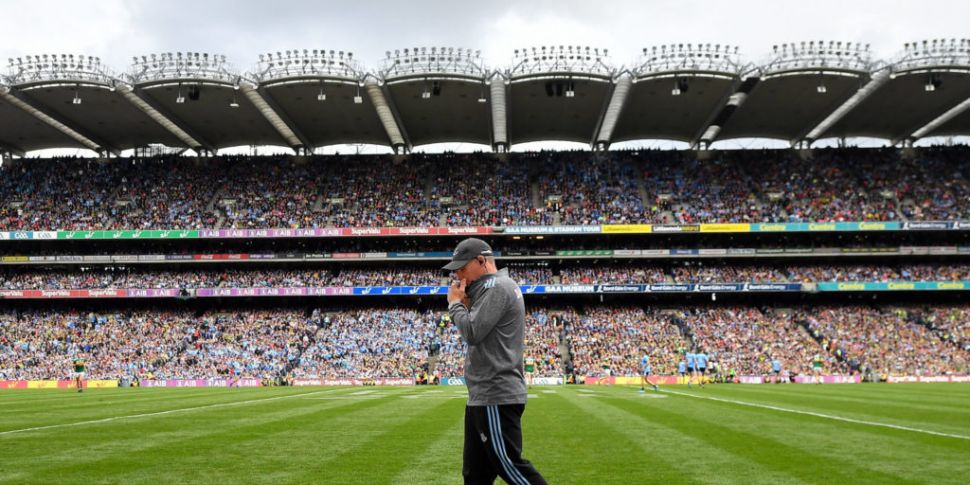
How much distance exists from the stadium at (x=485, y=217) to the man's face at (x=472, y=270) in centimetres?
3621

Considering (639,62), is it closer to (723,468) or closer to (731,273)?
(731,273)

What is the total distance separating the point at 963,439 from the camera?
11594 millimetres

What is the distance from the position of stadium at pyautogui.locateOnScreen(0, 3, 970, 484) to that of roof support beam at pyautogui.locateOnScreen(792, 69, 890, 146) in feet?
1.05

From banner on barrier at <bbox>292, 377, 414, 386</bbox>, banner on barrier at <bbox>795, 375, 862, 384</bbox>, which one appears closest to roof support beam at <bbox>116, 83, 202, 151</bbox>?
banner on barrier at <bbox>292, 377, 414, 386</bbox>

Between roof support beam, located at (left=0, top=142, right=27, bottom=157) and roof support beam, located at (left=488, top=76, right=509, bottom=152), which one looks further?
roof support beam, located at (left=0, top=142, right=27, bottom=157)

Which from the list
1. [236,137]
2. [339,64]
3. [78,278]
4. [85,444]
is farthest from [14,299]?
[85,444]

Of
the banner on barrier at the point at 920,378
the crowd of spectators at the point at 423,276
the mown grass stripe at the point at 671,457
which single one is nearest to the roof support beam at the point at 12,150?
the crowd of spectators at the point at 423,276

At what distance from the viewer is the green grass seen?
855 centimetres

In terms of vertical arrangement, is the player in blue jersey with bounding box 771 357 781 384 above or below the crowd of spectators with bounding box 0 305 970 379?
below

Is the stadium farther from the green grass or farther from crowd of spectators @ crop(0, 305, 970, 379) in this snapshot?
Result: the green grass

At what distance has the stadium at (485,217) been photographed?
47531 millimetres

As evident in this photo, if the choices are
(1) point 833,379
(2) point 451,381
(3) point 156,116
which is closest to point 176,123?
(3) point 156,116

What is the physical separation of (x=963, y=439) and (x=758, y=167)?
5282 cm

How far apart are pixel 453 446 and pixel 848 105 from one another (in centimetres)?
5012
